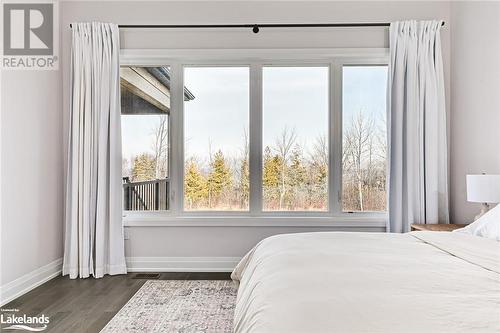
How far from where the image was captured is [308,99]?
3773 mm

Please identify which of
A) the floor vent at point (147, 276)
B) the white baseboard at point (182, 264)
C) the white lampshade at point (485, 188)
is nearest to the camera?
the white lampshade at point (485, 188)

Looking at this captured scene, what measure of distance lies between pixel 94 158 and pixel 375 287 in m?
3.13

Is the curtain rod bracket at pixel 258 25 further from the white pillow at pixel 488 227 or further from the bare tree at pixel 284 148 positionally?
the white pillow at pixel 488 227

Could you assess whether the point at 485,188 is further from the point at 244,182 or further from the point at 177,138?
the point at 177,138

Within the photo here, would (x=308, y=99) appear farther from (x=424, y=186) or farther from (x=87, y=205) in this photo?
(x=87, y=205)

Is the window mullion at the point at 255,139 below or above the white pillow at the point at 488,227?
above

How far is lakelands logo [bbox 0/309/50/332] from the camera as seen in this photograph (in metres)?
2.38

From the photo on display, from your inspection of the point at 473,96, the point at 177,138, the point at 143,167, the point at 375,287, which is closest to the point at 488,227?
the point at 375,287

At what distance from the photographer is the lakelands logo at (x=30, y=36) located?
3.01 m

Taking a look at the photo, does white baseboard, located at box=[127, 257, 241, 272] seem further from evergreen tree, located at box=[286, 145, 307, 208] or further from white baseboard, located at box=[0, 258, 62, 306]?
evergreen tree, located at box=[286, 145, 307, 208]

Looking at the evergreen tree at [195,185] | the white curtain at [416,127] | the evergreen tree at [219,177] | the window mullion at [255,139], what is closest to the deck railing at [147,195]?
the evergreen tree at [195,185]

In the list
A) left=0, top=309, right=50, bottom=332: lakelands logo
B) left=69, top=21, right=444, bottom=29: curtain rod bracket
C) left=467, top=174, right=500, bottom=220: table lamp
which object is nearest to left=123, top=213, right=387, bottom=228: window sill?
left=467, top=174, right=500, bottom=220: table lamp

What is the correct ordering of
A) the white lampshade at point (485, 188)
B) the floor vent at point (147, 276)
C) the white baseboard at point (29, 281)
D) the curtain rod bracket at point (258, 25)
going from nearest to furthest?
the white lampshade at point (485, 188)
the white baseboard at point (29, 281)
the floor vent at point (147, 276)
the curtain rod bracket at point (258, 25)

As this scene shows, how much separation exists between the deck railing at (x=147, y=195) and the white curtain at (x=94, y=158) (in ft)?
0.79
